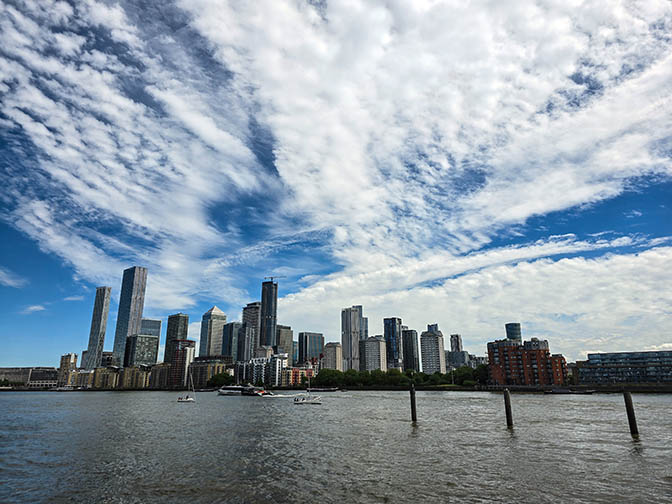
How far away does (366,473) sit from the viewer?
27.7 m

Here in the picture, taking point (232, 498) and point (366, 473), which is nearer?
point (232, 498)

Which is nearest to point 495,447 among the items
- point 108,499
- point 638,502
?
point 638,502

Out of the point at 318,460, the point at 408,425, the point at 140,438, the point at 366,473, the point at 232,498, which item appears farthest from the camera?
the point at 408,425

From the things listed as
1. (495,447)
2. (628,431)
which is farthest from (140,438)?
(628,431)

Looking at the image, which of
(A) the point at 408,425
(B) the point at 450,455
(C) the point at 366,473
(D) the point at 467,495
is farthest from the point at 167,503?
(A) the point at 408,425

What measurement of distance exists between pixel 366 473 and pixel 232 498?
8983 mm

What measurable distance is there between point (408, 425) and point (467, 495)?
35.8 m

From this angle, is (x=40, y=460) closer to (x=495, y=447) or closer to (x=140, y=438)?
(x=140, y=438)

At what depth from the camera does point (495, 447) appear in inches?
1491

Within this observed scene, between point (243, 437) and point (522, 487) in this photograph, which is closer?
point (522, 487)

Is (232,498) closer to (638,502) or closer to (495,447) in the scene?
(638,502)

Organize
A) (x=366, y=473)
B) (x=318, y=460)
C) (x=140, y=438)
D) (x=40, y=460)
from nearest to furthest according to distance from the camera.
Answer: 1. (x=366, y=473)
2. (x=318, y=460)
3. (x=40, y=460)
4. (x=140, y=438)

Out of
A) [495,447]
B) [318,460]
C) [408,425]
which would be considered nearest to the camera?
[318,460]

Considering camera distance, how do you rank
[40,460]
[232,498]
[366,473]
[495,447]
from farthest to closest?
[495,447]
[40,460]
[366,473]
[232,498]
